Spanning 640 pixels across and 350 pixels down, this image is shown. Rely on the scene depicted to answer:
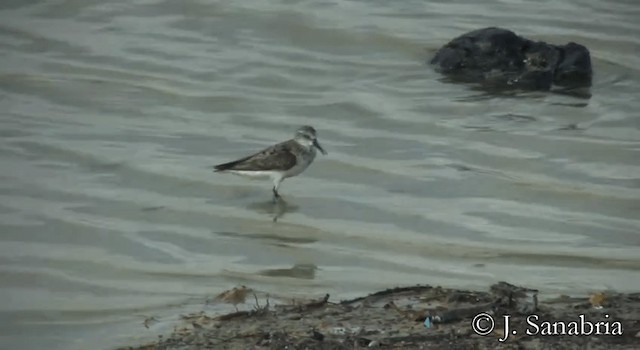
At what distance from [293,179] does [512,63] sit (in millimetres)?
4193

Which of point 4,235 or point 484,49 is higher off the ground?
point 484,49

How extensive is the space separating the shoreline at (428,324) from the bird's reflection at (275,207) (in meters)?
3.32

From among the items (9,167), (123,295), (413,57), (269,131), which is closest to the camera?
(123,295)

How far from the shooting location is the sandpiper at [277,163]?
11703mm

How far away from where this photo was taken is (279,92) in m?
15.1

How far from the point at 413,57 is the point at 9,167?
579cm

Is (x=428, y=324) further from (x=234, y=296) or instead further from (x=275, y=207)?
(x=275, y=207)

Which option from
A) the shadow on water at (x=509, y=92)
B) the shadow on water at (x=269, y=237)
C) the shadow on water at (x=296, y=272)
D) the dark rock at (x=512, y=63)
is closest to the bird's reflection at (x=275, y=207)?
the shadow on water at (x=269, y=237)

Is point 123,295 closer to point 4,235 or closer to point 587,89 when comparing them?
point 4,235

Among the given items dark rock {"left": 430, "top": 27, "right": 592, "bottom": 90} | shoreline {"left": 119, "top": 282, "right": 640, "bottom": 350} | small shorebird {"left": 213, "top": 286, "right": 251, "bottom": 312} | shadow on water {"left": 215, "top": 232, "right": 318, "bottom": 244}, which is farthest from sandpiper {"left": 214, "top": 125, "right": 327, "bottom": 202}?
dark rock {"left": 430, "top": 27, "right": 592, "bottom": 90}

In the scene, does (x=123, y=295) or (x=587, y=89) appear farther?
(x=587, y=89)

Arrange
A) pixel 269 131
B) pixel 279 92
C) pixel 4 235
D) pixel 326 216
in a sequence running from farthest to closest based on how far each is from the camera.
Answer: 1. pixel 279 92
2. pixel 269 131
3. pixel 326 216
4. pixel 4 235

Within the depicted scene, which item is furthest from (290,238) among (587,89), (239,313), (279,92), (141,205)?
(587,89)

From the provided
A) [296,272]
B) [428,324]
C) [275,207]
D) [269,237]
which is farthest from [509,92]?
[428,324]
